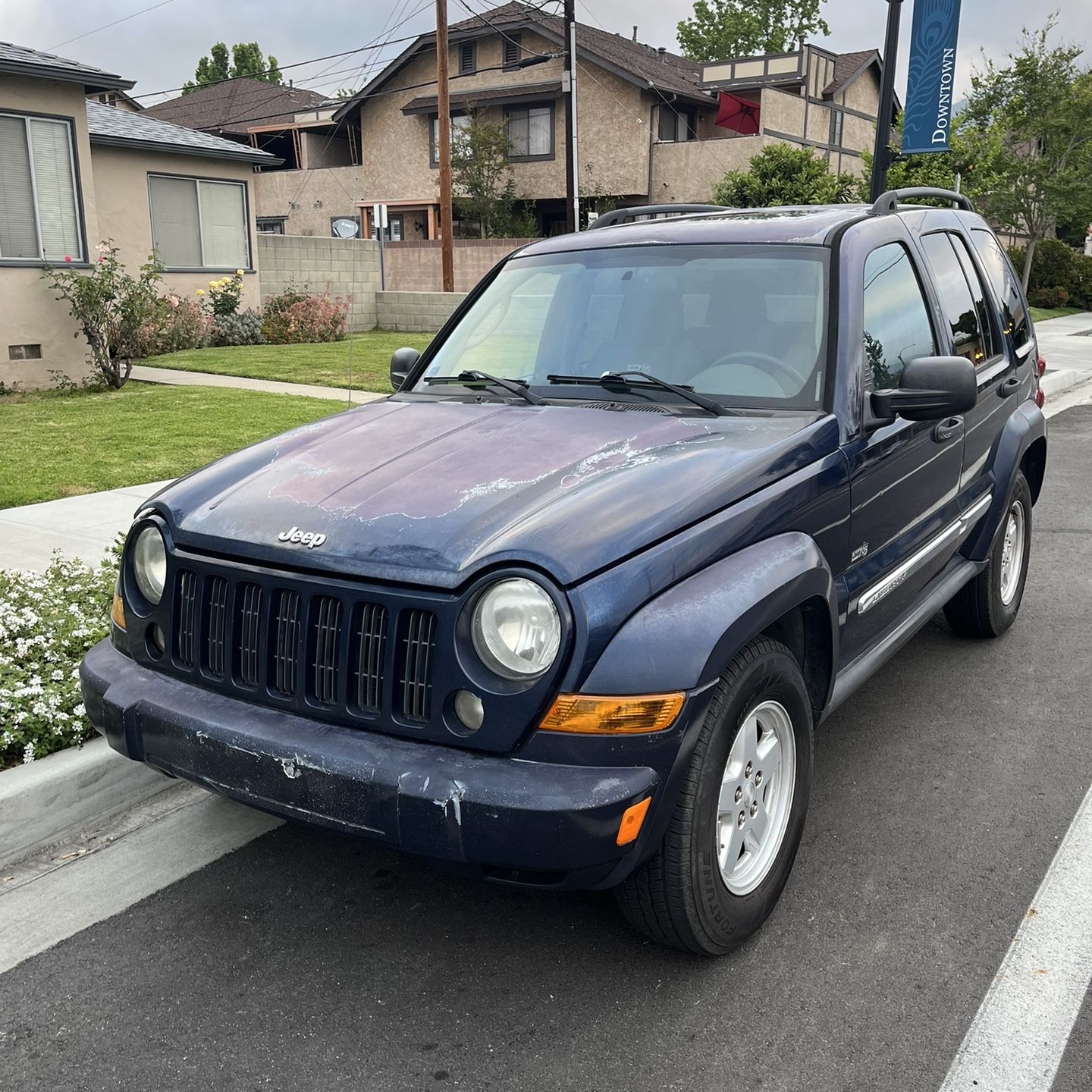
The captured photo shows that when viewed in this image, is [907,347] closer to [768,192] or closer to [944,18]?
[944,18]

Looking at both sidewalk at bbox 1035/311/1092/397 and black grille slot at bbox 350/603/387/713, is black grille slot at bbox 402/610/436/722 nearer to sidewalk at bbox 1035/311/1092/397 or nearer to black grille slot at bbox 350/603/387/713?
black grille slot at bbox 350/603/387/713

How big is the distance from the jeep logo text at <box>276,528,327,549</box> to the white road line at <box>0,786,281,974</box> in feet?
3.26

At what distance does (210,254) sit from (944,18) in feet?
39.2

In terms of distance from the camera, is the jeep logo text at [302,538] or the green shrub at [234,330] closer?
the jeep logo text at [302,538]

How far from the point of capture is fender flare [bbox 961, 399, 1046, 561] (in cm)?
487

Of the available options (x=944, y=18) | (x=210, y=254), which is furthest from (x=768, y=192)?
(x=210, y=254)

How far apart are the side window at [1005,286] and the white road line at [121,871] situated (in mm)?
3983

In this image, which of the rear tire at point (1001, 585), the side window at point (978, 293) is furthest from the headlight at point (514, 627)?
the side window at point (978, 293)

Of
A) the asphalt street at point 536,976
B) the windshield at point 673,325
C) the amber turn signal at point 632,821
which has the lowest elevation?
the asphalt street at point 536,976

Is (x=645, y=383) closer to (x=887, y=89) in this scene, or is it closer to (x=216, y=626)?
(x=216, y=626)

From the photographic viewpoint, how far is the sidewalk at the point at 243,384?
13007mm

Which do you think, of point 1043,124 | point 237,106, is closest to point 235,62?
point 237,106

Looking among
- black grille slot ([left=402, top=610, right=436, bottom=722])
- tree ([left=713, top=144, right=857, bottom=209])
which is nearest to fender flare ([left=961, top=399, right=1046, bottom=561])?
black grille slot ([left=402, top=610, right=436, bottom=722])

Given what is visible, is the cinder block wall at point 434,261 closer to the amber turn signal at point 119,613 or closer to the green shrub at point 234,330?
the green shrub at point 234,330
